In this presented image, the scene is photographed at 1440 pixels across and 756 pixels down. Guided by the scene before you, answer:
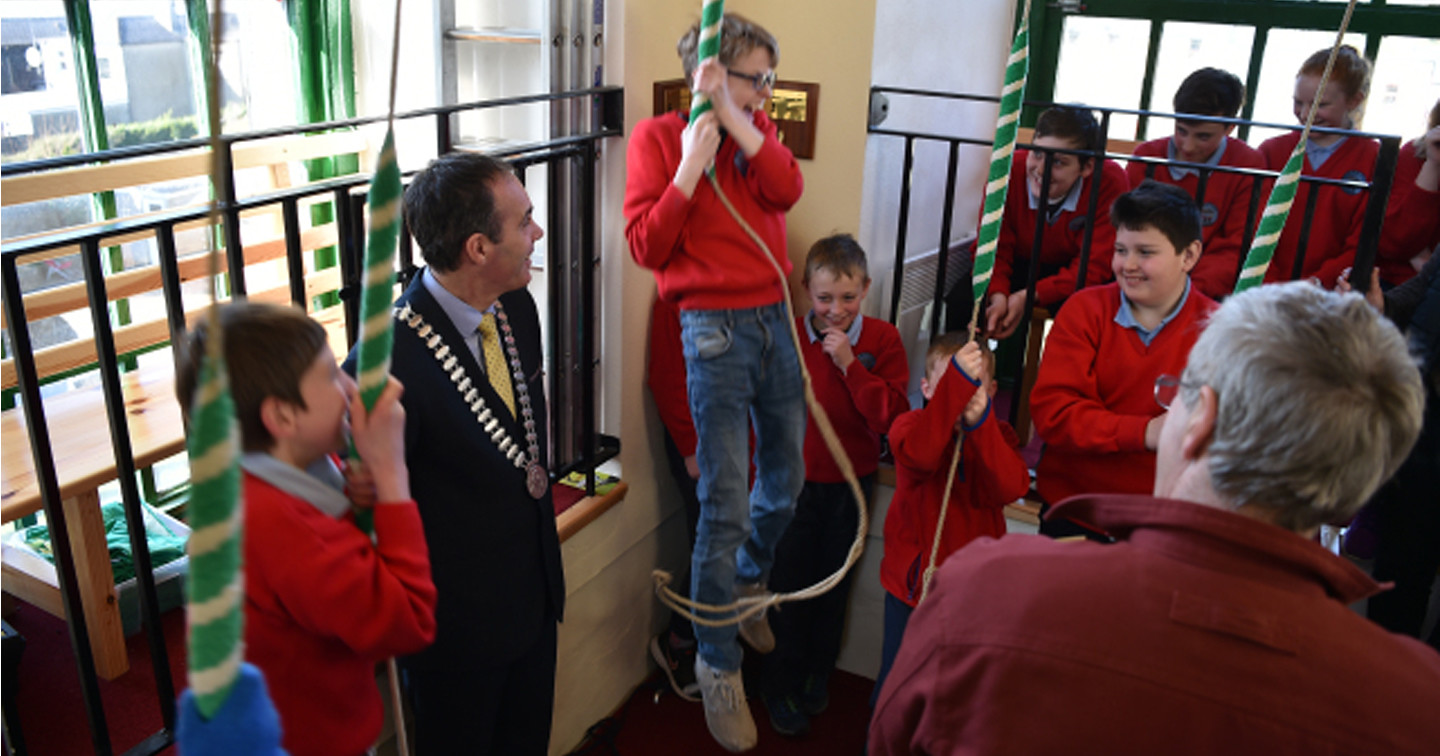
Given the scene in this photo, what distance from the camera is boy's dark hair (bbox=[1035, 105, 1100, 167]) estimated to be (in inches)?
104

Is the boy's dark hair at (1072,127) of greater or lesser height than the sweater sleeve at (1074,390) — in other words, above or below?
above

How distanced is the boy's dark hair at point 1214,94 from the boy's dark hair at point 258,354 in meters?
2.40

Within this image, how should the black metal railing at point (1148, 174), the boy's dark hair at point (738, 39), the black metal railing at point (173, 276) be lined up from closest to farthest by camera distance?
the black metal railing at point (173, 276) < the boy's dark hair at point (738, 39) < the black metal railing at point (1148, 174)

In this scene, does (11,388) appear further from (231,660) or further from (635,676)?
(231,660)

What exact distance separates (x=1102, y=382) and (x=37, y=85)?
2.54 meters

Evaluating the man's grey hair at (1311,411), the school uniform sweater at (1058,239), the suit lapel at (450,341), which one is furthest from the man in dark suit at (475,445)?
the school uniform sweater at (1058,239)

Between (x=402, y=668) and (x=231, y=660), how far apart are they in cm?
102

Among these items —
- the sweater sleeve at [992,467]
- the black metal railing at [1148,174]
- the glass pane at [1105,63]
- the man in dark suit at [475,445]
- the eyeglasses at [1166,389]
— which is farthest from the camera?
the glass pane at [1105,63]

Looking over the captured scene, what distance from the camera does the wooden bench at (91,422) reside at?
2006 millimetres

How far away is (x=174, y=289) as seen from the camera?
5.28ft

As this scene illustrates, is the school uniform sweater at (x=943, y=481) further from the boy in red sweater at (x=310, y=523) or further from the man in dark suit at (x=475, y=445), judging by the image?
the boy in red sweater at (x=310, y=523)

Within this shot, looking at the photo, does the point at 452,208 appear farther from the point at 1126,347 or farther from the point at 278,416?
the point at 1126,347

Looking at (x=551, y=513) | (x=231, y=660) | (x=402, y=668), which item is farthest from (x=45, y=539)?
(x=231, y=660)

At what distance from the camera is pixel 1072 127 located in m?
2.63
